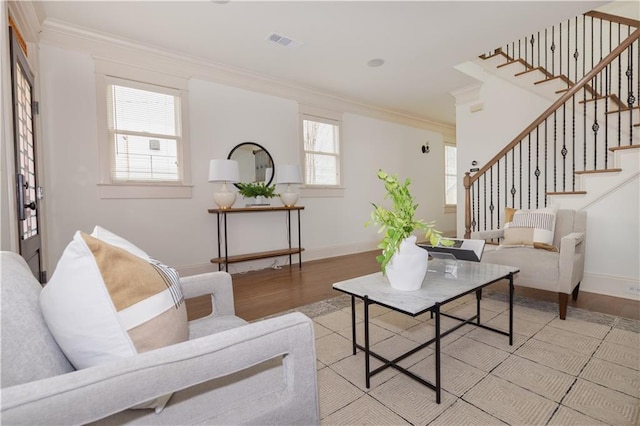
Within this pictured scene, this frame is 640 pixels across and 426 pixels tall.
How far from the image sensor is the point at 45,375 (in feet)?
2.31

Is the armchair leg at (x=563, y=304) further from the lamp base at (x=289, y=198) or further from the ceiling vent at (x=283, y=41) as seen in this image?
the ceiling vent at (x=283, y=41)

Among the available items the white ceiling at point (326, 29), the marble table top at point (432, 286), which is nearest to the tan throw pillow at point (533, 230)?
the marble table top at point (432, 286)

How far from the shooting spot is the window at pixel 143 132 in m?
3.43

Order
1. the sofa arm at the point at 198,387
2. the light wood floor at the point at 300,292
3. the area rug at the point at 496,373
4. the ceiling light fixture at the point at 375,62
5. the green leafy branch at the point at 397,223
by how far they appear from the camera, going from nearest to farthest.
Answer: the sofa arm at the point at 198,387
the area rug at the point at 496,373
the green leafy branch at the point at 397,223
the light wood floor at the point at 300,292
the ceiling light fixture at the point at 375,62

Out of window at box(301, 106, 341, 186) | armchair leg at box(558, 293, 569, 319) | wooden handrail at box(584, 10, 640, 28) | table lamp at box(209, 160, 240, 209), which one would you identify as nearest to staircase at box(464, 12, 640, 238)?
wooden handrail at box(584, 10, 640, 28)

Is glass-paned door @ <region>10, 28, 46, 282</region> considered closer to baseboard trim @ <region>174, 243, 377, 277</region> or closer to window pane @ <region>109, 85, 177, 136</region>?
window pane @ <region>109, 85, 177, 136</region>

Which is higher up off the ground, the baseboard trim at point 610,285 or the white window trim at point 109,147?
the white window trim at point 109,147

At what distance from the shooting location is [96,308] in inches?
29.2

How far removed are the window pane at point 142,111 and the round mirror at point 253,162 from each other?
0.85m

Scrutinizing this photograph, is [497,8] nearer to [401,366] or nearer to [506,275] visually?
[506,275]

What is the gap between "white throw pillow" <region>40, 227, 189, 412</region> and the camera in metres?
0.74

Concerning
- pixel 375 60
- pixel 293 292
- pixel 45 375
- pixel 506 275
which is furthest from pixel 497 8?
pixel 45 375

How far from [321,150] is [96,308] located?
474cm

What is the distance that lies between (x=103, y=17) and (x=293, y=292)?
10.9 ft
